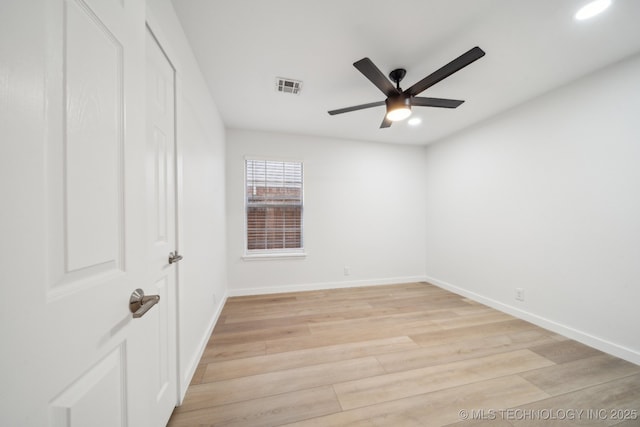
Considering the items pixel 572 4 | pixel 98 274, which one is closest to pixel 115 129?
pixel 98 274

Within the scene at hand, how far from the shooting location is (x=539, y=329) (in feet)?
7.52

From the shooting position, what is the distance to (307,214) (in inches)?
137

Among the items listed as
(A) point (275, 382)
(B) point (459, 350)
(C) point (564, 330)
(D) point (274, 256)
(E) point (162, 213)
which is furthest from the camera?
(D) point (274, 256)

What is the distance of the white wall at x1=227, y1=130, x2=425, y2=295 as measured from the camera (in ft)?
10.7

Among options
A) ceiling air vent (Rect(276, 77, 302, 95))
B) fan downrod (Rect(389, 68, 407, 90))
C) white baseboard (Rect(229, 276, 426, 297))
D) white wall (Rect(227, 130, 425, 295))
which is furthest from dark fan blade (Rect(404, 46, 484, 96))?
white baseboard (Rect(229, 276, 426, 297))

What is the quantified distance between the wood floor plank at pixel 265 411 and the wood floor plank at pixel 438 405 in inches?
2.6

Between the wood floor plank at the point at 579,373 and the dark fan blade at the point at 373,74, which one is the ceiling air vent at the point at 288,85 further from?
the wood floor plank at the point at 579,373

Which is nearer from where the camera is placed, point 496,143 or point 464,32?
point 464,32

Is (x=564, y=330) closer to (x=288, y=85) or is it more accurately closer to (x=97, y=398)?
(x=97, y=398)

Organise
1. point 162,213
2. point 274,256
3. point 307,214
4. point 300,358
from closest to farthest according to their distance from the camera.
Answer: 1. point 162,213
2. point 300,358
3. point 274,256
4. point 307,214

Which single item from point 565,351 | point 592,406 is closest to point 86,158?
point 592,406

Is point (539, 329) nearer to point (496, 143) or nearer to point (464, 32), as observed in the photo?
point (496, 143)

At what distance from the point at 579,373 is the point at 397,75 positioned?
281cm

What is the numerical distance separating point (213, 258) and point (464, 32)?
9.69 feet
